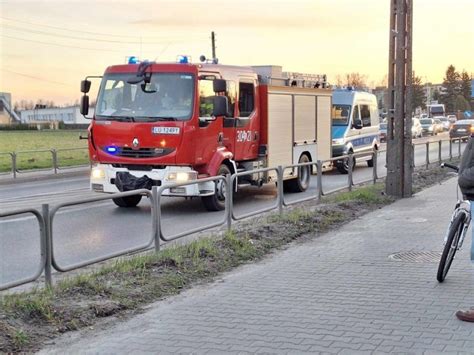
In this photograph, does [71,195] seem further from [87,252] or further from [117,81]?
[87,252]

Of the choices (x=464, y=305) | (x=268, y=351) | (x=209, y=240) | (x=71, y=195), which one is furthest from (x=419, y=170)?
(x=268, y=351)

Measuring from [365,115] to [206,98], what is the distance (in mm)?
12784

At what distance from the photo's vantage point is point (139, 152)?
12102 mm

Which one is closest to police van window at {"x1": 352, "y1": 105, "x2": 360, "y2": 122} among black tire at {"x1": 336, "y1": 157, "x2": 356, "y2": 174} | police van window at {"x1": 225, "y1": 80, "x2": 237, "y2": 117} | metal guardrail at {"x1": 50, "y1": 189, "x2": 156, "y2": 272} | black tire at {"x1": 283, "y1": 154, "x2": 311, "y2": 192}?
black tire at {"x1": 336, "y1": 157, "x2": 356, "y2": 174}

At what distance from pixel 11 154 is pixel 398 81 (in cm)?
1372

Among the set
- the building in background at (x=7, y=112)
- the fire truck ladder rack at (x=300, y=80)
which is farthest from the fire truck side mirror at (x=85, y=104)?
the building in background at (x=7, y=112)

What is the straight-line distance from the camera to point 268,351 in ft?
15.5

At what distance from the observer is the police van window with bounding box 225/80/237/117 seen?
13.1 meters

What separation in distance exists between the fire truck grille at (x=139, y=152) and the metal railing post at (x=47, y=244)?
18.9 ft

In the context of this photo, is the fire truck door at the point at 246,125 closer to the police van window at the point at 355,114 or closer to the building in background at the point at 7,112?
the police van window at the point at 355,114

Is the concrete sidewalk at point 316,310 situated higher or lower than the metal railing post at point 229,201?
lower

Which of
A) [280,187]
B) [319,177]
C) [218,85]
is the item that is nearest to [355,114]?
[319,177]

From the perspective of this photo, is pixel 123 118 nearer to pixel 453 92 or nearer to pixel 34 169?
pixel 34 169

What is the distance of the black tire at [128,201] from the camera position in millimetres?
7059
